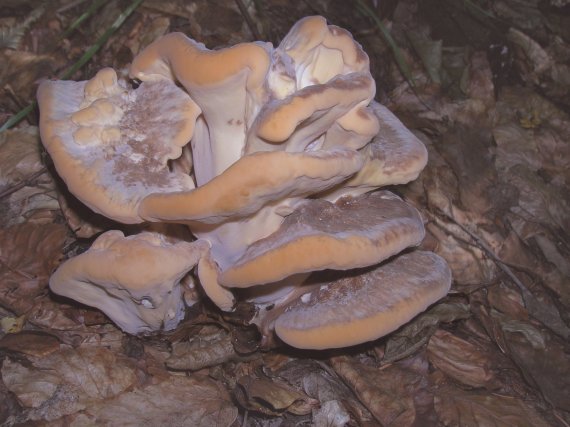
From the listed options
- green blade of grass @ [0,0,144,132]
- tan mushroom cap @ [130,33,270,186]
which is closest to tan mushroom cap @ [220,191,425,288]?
tan mushroom cap @ [130,33,270,186]

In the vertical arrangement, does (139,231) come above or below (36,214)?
above

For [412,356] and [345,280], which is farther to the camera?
[412,356]

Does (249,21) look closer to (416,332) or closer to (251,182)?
(416,332)

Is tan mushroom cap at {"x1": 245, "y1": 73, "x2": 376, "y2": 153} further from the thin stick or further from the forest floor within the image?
the thin stick

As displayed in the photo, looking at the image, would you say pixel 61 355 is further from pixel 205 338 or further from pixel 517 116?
pixel 517 116

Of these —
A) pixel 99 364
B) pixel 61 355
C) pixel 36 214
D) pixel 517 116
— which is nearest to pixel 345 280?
pixel 99 364

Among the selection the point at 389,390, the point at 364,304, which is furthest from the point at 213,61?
the point at 389,390
